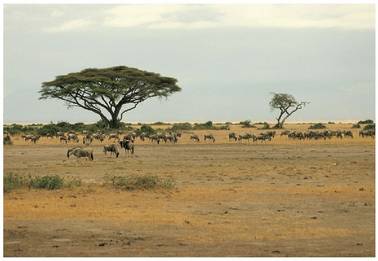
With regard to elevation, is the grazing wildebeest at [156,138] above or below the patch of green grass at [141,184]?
above

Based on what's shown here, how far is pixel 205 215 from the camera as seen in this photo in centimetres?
1362

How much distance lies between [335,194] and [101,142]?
30970mm

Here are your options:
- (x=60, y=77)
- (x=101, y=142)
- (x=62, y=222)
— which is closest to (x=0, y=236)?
(x=62, y=222)

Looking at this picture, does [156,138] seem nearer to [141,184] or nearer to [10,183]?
[141,184]

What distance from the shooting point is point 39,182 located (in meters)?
17.8

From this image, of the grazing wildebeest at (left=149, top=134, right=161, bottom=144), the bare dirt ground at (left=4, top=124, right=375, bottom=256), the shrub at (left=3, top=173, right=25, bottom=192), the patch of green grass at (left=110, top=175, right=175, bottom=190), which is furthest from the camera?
the grazing wildebeest at (left=149, top=134, right=161, bottom=144)

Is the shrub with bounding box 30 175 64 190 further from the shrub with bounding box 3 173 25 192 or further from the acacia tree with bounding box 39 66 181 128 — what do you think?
the acacia tree with bounding box 39 66 181 128

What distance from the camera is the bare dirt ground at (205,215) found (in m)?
10.3

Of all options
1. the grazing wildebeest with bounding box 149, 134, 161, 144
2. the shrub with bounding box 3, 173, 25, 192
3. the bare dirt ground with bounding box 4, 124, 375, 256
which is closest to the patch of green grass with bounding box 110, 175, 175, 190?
the bare dirt ground with bounding box 4, 124, 375, 256

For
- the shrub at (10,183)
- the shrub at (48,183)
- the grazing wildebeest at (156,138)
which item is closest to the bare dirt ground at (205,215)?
the shrub at (10,183)

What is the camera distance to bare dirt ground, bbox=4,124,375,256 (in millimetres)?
10281

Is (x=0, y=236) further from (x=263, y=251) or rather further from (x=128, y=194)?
(x=128, y=194)

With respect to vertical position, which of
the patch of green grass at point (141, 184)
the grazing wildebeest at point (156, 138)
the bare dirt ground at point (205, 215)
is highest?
the grazing wildebeest at point (156, 138)

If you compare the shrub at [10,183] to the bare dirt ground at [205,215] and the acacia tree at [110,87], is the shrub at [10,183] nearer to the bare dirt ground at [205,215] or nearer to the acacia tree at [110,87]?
the bare dirt ground at [205,215]
